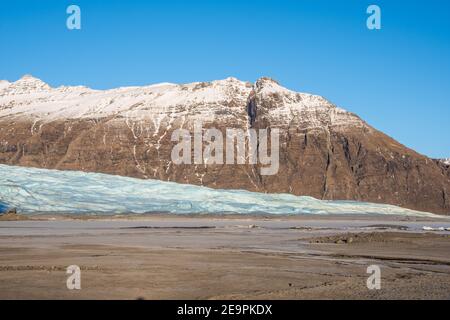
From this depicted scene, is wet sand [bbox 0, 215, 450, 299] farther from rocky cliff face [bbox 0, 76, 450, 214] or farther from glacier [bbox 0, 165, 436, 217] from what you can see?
rocky cliff face [bbox 0, 76, 450, 214]

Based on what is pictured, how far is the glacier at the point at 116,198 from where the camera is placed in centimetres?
7062

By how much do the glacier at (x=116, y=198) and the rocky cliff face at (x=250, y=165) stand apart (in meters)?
68.3

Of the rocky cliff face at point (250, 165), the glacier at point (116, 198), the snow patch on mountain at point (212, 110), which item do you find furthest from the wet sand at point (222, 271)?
the snow patch on mountain at point (212, 110)

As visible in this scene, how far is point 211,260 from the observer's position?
2194 cm

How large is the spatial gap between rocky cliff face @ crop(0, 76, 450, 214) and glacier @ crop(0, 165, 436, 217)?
2691 inches

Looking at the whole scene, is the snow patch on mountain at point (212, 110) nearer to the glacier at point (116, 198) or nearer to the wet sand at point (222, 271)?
the glacier at point (116, 198)

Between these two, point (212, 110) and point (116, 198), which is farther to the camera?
point (212, 110)

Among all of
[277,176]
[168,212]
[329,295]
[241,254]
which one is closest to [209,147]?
[277,176]

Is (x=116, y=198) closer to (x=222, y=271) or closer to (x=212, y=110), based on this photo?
(x=222, y=271)

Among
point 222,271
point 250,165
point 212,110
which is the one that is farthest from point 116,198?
point 212,110

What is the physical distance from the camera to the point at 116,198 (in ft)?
259

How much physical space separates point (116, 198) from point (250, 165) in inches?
3514
